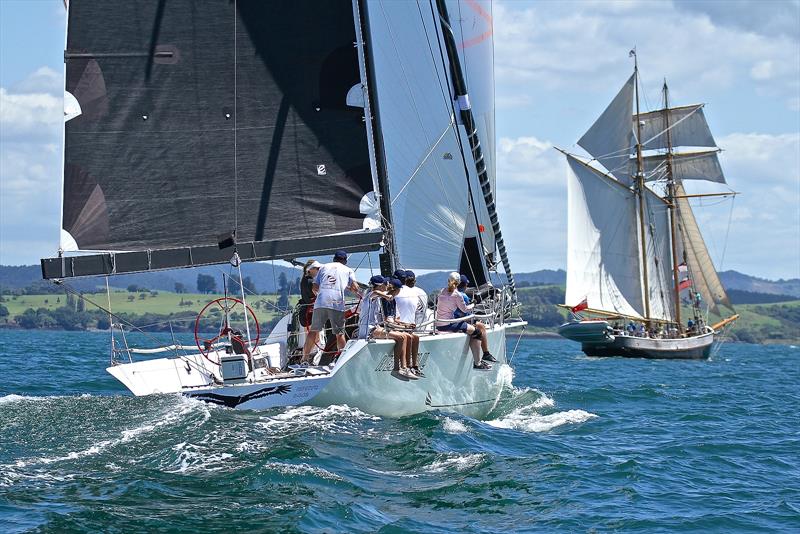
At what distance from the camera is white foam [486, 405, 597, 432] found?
19.7m

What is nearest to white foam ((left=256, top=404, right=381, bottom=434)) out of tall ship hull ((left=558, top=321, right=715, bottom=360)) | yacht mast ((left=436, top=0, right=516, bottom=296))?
yacht mast ((left=436, top=0, right=516, bottom=296))

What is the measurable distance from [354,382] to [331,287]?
5.52 feet

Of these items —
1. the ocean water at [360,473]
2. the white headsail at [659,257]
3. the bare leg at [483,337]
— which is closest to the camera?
the ocean water at [360,473]

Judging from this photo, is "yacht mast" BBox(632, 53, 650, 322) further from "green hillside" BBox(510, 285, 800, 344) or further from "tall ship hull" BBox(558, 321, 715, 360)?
"green hillside" BBox(510, 285, 800, 344)

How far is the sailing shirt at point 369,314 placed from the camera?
1688 centimetres

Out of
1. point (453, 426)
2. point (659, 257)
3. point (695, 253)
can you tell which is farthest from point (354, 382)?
point (695, 253)

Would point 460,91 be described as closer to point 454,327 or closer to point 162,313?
point 454,327

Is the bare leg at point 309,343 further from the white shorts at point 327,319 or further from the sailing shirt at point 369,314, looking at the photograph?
the sailing shirt at point 369,314

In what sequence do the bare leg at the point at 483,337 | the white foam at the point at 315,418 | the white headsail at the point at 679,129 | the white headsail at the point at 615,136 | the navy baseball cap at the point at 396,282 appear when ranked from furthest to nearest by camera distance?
the white headsail at the point at 679,129
the white headsail at the point at 615,136
the bare leg at the point at 483,337
the navy baseball cap at the point at 396,282
the white foam at the point at 315,418

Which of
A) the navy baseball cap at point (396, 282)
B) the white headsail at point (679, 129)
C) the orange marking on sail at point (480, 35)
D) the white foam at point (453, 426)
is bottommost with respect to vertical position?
the white foam at point (453, 426)

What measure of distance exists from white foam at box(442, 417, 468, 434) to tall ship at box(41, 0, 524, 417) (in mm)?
516

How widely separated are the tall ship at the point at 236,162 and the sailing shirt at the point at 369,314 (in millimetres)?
398

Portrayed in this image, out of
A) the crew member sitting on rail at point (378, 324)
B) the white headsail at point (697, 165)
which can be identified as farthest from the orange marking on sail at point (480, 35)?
the white headsail at point (697, 165)

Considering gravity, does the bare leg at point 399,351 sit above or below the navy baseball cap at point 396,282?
below
